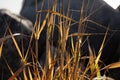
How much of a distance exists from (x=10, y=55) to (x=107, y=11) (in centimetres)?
128

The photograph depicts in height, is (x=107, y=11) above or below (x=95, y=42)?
above

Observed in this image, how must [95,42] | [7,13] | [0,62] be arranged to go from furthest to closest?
1. [95,42]
2. [7,13]
3. [0,62]

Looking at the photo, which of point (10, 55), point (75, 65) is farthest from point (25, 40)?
point (75, 65)

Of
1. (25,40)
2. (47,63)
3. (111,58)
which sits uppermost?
(47,63)

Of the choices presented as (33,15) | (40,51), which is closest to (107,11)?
(33,15)

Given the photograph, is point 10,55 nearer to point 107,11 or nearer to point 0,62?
point 0,62

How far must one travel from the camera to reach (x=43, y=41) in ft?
9.50

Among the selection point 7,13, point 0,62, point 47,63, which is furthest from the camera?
point 7,13

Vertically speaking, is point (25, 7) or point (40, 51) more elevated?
point (25, 7)

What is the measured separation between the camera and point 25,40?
2.53 m

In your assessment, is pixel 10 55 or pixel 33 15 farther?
pixel 33 15

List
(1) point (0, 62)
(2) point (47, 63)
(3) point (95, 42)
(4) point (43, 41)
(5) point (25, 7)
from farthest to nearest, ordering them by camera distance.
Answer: (5) point (25, 7)
(3) point (95, 42)
(4) point (43, 41)
(1) point (0, 62)
(2) point (47, 63)

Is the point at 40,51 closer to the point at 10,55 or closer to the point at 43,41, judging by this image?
the point at 43,41

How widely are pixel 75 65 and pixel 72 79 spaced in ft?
0.14
